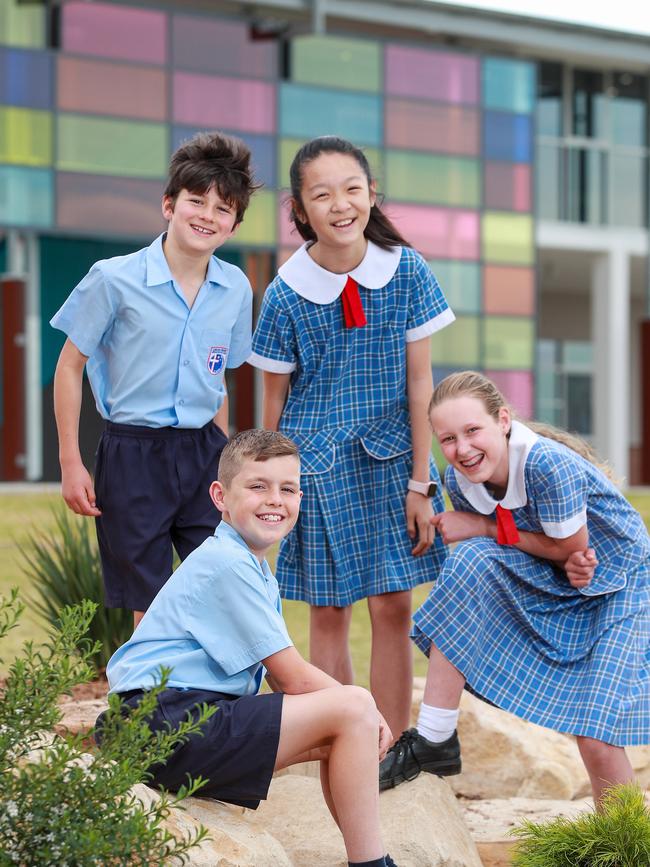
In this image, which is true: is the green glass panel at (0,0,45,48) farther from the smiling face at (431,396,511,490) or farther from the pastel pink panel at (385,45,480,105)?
the smiling face at (431,396,511,490)

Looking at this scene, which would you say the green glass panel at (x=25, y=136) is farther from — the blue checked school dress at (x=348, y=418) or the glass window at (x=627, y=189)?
the blue checked school dress at (x=348, y=418)

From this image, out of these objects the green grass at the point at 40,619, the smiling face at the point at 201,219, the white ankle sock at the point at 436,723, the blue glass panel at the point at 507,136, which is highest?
the blue glass panel at the point at 507,136

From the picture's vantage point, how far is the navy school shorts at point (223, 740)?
2.77 metres

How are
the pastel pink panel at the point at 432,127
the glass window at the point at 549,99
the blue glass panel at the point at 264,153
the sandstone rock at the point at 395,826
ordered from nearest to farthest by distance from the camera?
the sandstone rock at the point at 395,826
the blue glass panel at the point at 264,153
the pastel pink panel at the point at 432,127
the glass window at the point at 549,99

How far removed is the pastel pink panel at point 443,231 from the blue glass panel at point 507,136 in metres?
1.08

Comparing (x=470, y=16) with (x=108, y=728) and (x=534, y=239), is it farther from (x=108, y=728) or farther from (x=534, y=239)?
(x=108, y=728)

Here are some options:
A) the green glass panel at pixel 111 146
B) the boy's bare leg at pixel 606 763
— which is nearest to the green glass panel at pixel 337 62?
the green glass panel at pixel 111 146

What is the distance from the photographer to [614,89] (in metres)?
22.6

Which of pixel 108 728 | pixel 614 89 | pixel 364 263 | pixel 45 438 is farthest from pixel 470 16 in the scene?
pixel 108 728

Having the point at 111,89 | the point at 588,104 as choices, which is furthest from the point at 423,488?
the point at 588,104

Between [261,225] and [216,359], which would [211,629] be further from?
[261,225]

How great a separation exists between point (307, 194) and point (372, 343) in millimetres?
479

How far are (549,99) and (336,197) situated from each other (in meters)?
19.2

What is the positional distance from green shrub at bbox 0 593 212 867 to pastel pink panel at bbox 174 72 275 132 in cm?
1659
